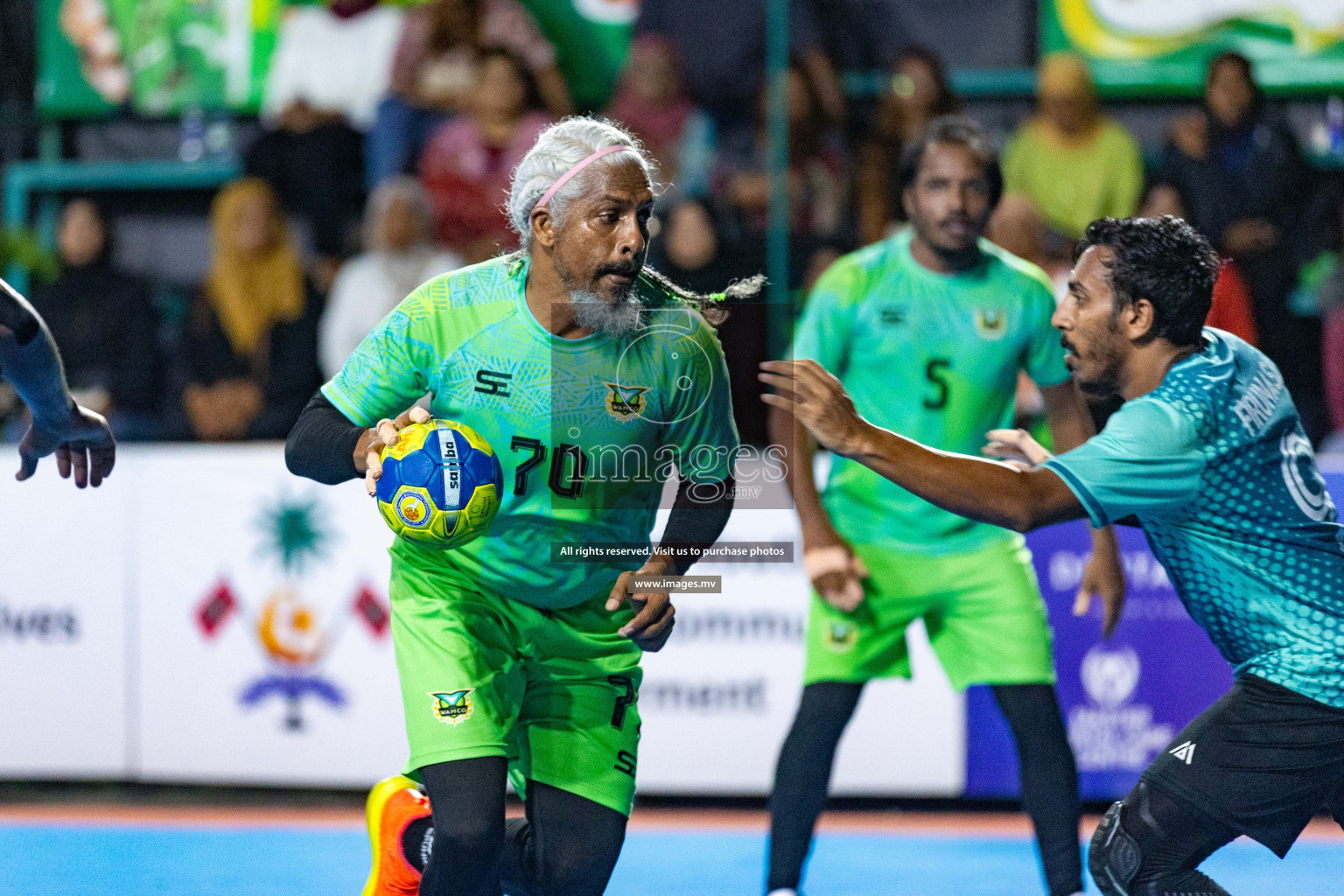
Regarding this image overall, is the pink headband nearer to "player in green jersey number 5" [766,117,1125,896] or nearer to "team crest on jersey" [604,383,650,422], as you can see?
"team crest on jersey" [604,383,650,422]

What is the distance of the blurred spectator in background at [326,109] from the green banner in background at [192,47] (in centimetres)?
23

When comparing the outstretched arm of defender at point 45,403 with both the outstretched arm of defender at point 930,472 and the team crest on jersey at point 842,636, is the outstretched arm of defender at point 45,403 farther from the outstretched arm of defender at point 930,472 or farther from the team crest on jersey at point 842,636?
the team crest on jersey at point 842,636

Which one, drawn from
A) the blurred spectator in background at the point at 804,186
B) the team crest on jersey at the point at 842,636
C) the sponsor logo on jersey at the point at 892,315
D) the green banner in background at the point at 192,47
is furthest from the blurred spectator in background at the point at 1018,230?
the green banner in background at the point at 192,47

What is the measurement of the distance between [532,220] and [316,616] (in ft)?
10.0

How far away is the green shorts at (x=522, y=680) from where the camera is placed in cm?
337

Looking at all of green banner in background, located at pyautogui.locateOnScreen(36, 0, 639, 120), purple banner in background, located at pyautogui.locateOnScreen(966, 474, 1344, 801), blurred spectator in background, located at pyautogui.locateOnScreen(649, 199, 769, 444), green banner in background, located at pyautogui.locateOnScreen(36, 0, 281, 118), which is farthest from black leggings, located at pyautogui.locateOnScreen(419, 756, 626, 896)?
green banner in background, located at pyautogui.locateOnScreen(36, 0, 281, 118)

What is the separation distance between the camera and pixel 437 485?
3189 mm

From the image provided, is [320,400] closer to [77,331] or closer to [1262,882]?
[1262,882]

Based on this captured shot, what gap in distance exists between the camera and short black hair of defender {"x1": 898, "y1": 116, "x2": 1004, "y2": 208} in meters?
4.52

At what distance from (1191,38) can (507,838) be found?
650 cm

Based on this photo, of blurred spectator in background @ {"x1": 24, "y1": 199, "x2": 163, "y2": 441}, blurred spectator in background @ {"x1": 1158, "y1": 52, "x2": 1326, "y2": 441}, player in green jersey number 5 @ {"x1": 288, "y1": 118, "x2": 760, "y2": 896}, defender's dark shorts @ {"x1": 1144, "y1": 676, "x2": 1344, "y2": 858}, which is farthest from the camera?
blurred spectator in background @ {"x1": 24, "y1": 199, "x2": 163, "y2": 441}

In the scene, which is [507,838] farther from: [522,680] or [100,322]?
[100,322]

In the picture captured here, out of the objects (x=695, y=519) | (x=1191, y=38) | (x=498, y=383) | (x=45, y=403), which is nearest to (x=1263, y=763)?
(x=695, y=519)

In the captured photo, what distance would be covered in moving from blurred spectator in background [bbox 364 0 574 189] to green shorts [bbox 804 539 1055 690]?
176 inches
